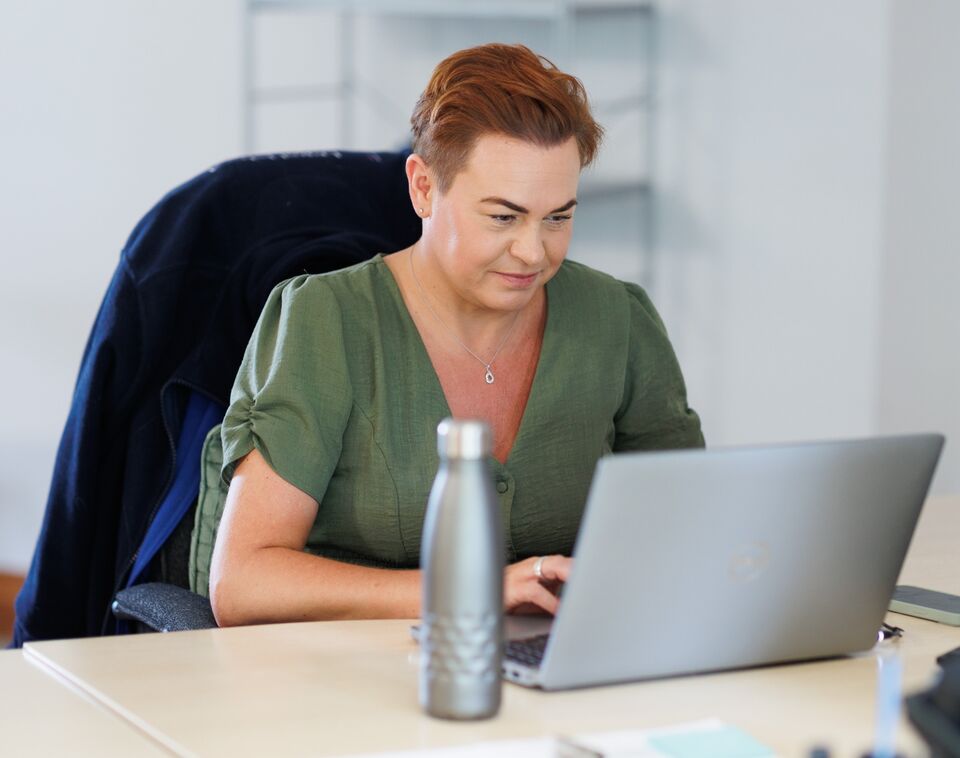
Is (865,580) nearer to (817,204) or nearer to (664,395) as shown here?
(664,395)

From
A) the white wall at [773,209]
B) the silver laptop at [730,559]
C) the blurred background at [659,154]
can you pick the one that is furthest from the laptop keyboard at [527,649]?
the white wall at [773,209]

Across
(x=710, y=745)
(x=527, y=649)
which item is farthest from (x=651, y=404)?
(x=710, y=745)

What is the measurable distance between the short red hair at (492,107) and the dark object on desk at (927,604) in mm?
648

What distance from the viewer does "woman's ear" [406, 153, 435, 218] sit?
175 cm

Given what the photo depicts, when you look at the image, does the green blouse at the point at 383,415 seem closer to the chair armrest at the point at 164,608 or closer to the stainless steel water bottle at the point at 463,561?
the chair armrest at the point at 164,608

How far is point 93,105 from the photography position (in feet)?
12.0

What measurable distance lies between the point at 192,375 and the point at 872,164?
2.46 meters

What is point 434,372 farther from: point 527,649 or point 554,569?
point 527,649

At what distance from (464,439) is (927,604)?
0.68 metres

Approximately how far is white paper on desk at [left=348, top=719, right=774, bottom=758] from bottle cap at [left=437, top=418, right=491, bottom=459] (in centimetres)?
20

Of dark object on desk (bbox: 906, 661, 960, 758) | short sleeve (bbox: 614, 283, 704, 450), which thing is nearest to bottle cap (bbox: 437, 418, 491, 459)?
dark object on desk (bbox: 906, 661, 960, 758)

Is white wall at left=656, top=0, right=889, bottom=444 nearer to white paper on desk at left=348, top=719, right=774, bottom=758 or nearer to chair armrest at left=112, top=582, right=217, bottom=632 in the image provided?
chair armrest at left=112, top=582, right=217, bottom=632

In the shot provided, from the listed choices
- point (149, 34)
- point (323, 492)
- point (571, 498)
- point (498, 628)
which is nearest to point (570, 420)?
point (571, 498)

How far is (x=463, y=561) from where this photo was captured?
0.99 m
